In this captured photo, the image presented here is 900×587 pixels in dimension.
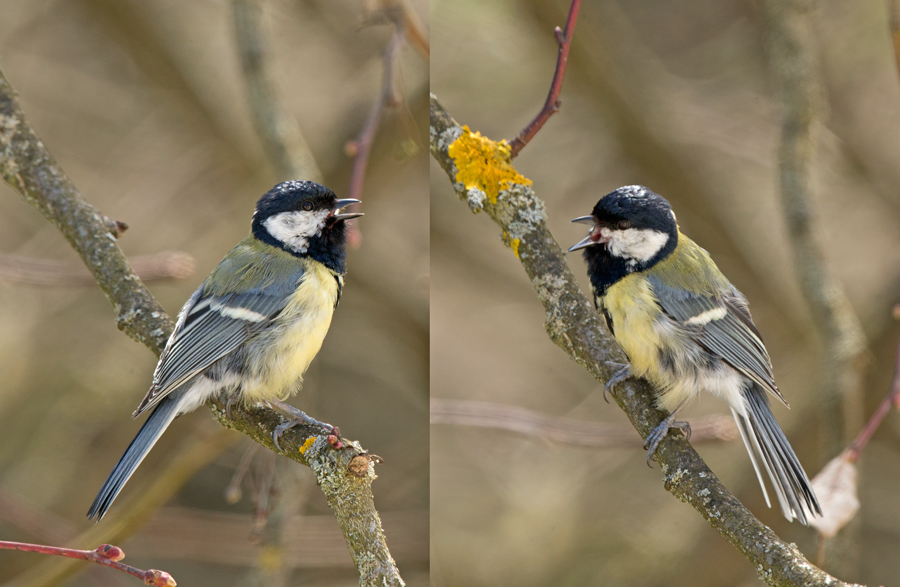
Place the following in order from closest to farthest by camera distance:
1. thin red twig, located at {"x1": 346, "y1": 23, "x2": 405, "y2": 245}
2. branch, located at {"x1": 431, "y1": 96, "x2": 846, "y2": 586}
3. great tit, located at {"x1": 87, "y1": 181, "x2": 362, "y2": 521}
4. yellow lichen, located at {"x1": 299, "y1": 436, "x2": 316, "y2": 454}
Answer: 1. branch, located at {"x1": 431, "y1": 96, "x2": 846, "y2": 586}
2. yellow lichen, located at {"x1": 299, "y1": 436, "x2": 316, "y2": 454}
3. great tit, located at {"x1": 87, "y1": 181, "x2": 362, "y2": 521}
4. thin red twig, located at {"x1": 346, "y1": 23, "x2": 405, "y2": 245}

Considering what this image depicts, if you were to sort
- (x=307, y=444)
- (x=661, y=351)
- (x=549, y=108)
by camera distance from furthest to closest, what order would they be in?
(x=549, y=108) → (x=661, y=351) → (x=307, y=444)

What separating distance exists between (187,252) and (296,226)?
535 millimetres

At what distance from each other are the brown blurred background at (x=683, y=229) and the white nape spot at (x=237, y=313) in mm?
476

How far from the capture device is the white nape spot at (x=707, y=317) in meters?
1.36

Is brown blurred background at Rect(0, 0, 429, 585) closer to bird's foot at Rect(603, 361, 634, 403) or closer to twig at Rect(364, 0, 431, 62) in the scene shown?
twig at Rect(364, 0, 431, 62)

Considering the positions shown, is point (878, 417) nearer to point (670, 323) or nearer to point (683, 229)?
point (670, 323)

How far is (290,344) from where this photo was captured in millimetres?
1352

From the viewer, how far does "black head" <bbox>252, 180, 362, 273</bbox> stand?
Result: 139 centimetres

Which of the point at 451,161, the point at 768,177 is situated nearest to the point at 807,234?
the point at 768,177

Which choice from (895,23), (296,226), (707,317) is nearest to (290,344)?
(296,226)

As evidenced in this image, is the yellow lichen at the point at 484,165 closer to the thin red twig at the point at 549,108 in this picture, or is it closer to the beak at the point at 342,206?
the thin red twig at the point at 549,108

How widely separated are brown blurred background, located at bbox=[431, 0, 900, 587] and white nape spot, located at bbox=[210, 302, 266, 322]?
18.7 inches

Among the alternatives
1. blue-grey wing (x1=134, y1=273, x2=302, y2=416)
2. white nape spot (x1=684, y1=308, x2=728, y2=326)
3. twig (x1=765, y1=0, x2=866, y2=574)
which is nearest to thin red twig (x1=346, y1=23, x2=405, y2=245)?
blue-grey wing (x1=134, y1=273, x2=302, y2=416)

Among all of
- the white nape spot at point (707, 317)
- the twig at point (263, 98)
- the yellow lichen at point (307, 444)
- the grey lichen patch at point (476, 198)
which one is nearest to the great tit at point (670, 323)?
the white nape spot at point (707, 317)
